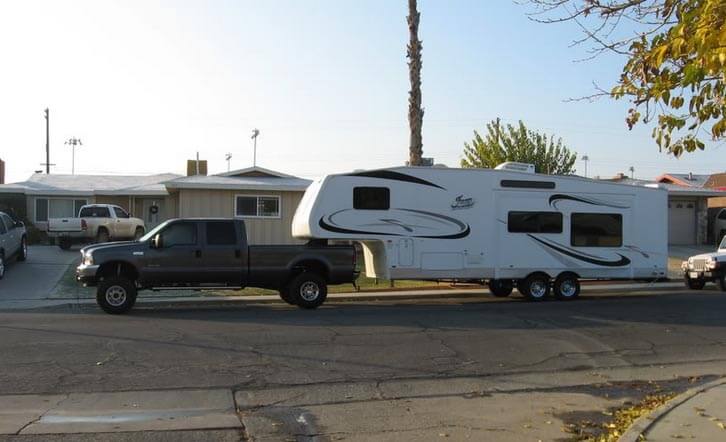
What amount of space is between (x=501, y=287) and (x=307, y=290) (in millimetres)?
5655

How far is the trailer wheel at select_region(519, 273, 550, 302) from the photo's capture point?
56.3 feet

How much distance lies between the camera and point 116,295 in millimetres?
14156

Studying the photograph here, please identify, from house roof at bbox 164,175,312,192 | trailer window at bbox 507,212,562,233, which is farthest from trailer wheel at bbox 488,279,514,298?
house roof at bbox 164,175,312,192

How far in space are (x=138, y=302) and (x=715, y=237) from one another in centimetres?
3054

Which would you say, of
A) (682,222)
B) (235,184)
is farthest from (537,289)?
(682,222)

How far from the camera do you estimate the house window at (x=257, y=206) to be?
27109 millimetres

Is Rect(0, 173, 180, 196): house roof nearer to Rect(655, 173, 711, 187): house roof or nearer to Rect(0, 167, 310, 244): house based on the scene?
Rect(0, 167, 310, 244): house

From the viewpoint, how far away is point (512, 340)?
37.8 feet

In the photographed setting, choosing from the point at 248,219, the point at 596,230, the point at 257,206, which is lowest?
the point at 596,230

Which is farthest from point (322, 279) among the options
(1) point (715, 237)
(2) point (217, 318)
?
(1) point (715, 237)

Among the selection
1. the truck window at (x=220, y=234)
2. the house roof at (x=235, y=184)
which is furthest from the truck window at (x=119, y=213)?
the truck window at (x=220, y=234)

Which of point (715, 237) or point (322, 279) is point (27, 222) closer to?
point (322, 279)

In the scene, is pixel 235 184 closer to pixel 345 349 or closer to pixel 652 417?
pixel 345 349

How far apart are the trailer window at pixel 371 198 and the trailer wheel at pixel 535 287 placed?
4.03 m
